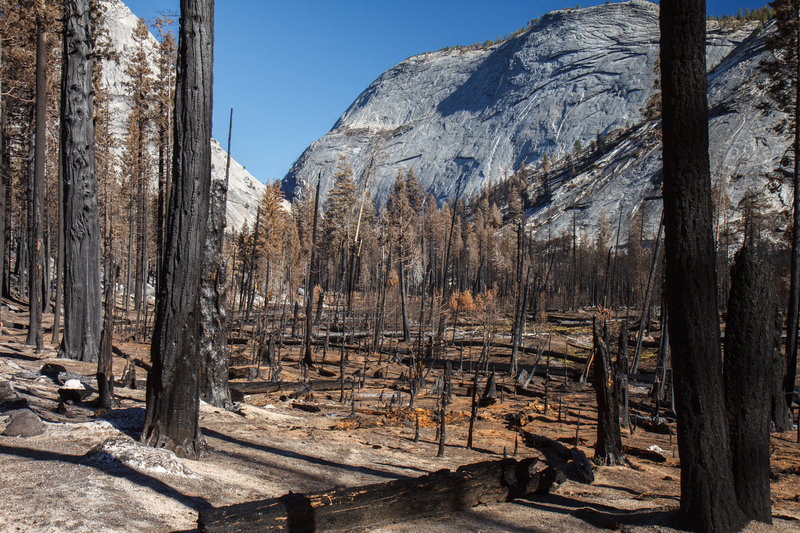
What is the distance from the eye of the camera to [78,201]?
38.1ft

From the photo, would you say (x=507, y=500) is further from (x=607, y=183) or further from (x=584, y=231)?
(x=607, y=183)

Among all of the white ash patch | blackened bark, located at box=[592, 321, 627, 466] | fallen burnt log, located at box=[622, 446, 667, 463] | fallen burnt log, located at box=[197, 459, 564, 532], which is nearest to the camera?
fallen burnt log, located at box=[197, 459, 564, 532]

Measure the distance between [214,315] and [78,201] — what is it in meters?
4.83

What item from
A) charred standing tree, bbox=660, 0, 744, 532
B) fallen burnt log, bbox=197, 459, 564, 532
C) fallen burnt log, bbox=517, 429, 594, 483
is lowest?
fallen burnt log, bbox=517, 429, 594, 483

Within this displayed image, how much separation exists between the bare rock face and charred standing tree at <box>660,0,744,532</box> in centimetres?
625

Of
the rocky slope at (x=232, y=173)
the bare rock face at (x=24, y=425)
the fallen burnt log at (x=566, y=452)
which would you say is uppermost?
the rocky slope at (x=232, y=173)

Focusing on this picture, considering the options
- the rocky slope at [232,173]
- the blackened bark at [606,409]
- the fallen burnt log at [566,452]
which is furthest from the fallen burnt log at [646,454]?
the rocky slope at [232,173]

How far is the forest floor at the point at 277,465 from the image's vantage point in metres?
4.14

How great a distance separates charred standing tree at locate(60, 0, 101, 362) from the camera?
11.6m

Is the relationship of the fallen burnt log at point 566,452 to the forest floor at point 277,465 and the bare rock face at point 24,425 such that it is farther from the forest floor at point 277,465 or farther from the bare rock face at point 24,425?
the bare rock face at point 24,425

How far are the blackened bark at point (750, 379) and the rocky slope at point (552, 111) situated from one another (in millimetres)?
78783

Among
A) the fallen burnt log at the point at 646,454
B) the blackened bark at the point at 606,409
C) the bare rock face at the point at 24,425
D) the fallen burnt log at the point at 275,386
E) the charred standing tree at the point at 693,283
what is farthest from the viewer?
the fallen burnt log at the point at 275,386

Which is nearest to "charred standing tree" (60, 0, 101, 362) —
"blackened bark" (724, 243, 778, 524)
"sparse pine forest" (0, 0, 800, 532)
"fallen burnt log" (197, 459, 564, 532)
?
"sparse pine forest" (0, 0, 800, 532)

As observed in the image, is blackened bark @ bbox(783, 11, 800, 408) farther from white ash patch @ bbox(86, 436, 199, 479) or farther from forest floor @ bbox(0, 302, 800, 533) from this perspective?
white ash patch @ bbox(86, 436, 199, 479)
